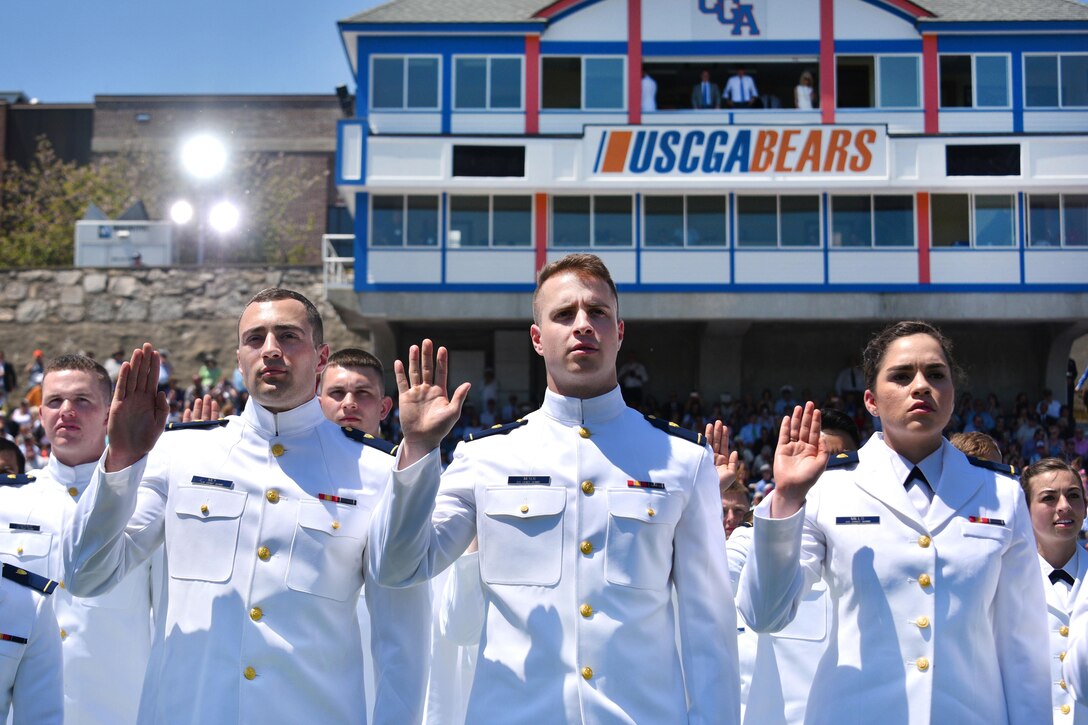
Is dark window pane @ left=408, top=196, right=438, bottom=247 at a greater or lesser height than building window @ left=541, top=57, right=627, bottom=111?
lesser

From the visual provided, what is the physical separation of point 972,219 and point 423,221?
1342 centimetres

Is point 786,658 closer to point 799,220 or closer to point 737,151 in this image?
point 737,151

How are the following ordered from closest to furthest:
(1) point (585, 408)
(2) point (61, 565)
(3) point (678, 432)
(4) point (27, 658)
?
(1) point (585, 408) → (3) point (678, 432) → (4) point (27, 658) → (2) point (61, 565)

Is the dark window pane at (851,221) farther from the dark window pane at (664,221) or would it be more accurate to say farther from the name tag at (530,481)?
the name tag at (530,481)

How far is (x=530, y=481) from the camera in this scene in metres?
4.63

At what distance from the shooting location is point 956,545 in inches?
185

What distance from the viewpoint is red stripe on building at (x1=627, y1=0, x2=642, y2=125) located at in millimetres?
32625

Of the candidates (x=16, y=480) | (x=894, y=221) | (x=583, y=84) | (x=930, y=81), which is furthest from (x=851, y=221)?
(x=16, y=480)

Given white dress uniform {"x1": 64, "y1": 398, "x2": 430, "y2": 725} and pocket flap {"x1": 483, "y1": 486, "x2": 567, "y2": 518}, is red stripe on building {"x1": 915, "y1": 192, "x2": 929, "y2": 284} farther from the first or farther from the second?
pocket flap {"x1": 483, "y1": 486, "x2": 567, "y2": 518}

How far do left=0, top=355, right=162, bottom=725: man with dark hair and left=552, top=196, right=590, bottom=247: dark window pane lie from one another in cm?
2631

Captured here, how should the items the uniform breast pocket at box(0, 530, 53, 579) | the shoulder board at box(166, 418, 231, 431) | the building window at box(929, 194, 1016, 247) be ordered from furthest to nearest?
the building window at box(929, 194, 1016, 247) → the uniform breast pocket at box(0, 530, 53, 579) → the shoulder board at box(166, 418, 231, 431)

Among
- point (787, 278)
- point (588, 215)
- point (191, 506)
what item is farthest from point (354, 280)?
point (191, 506)

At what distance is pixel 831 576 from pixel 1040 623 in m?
0.73

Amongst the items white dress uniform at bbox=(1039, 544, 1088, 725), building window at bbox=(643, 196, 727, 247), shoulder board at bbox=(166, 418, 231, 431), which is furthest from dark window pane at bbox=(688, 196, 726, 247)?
shoulder board at bbox=(166, 418, 231, 431)
